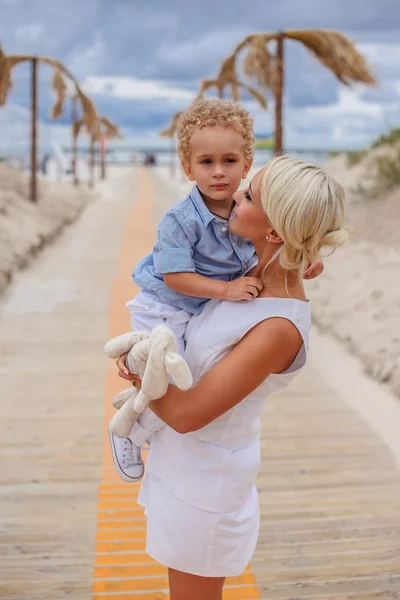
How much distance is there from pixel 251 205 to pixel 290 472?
311cm

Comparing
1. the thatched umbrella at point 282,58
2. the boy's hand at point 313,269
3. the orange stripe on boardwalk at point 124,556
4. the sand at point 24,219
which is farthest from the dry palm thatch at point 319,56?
the boy's hand at point 313,269

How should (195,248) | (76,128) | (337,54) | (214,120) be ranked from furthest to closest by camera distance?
(76,128) < (337,54) < (195,248) < (214,120)

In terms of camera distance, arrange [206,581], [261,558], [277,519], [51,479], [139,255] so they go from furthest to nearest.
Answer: [139,255] < [51,479] < [277,519] < [261,558] < [206,581]

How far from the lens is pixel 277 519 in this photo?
4180mm

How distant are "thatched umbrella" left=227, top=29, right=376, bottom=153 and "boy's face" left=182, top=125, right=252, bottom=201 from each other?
10312 millimetres

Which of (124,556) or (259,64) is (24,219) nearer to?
(259,64)

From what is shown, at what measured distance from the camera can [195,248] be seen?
227 cm

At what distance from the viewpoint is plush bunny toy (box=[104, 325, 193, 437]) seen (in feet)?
6.58

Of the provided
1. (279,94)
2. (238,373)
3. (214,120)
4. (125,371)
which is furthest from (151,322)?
(279,94)

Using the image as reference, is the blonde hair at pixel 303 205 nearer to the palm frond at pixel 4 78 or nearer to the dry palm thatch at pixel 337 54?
the dry palm thatch at pixel 337 54

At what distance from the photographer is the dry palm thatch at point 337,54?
1258 cm

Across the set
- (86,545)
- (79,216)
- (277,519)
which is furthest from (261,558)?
(79,216)

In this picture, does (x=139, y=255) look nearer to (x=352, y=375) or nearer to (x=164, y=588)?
(x=352, y=375)

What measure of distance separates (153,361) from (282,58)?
520 inches
